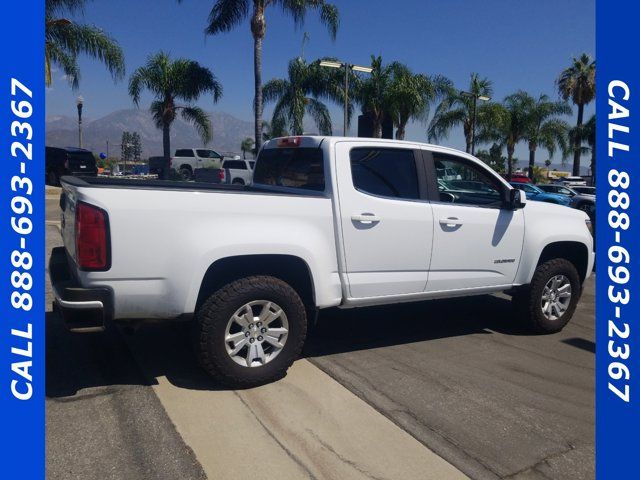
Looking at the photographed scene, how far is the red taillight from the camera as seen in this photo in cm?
337

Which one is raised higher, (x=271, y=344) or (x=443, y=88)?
(x=443, y=88)

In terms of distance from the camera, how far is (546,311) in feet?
18.3

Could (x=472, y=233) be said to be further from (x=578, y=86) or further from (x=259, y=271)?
(x=578, y=86)

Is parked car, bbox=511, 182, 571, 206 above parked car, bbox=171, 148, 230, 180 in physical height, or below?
below

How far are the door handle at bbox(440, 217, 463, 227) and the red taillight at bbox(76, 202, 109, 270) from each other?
2731 mm

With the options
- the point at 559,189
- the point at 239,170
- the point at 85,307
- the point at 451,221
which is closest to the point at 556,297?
the point at 451,221

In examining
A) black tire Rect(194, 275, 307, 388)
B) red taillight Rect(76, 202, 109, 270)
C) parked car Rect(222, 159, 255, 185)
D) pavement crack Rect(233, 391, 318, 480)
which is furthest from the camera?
parked car Rect(222, 159, 255, 185)

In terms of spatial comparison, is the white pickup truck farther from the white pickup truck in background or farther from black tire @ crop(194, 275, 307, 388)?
the white pickup truck in background

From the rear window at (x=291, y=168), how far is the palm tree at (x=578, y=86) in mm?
40703

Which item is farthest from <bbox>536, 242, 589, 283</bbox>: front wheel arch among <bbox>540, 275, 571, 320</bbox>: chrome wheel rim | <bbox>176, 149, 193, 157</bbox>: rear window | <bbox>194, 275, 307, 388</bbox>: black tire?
<bbox>176, 149, 193, 157</bbox>: rear window

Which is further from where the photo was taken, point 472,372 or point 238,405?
point 472,372

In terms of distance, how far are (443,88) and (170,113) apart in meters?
15.1
